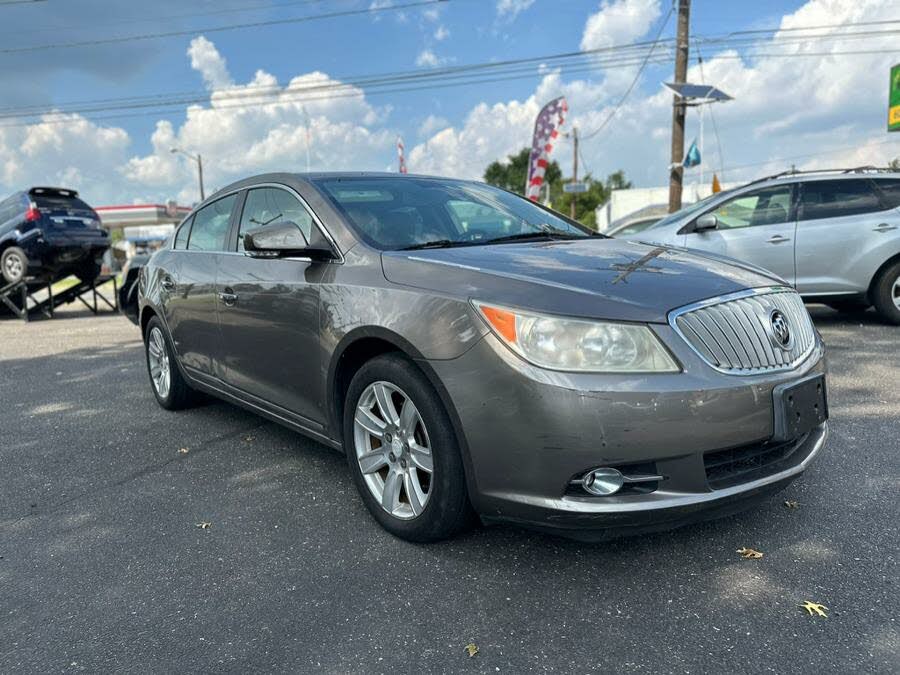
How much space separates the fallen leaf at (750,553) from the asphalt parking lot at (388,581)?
42 mm

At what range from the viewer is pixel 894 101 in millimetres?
24859

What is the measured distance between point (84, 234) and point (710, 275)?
44.0 ft

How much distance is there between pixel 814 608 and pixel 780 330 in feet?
3.27

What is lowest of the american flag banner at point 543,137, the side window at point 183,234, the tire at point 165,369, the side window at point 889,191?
the tire at point 165,369

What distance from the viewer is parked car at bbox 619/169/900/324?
7160 millimetres

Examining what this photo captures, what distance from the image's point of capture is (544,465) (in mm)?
2289

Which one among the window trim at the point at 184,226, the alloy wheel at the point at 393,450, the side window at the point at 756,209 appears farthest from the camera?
the side window at the point at 756,209

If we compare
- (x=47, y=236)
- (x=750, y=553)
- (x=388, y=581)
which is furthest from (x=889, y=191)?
(x=47, y=236)

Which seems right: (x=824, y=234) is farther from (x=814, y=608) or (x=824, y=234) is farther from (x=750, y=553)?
(x=814, y=608)

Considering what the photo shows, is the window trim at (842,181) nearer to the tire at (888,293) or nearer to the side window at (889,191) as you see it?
the side window at (889,191)

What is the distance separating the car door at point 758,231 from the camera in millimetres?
7312

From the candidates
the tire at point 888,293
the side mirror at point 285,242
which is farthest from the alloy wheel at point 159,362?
the tire at point 888,293

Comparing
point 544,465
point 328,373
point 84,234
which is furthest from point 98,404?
point 84,234

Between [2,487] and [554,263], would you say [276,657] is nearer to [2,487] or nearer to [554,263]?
[554,263]
